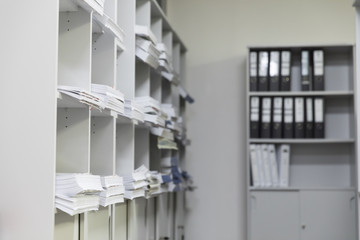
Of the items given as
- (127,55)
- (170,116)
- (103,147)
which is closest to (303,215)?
(170,116)

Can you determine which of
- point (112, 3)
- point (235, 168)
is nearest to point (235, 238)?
point (235, 168)

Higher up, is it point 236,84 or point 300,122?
point 236,84

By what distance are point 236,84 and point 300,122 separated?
782mm

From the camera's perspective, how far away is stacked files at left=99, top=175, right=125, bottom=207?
2.63 m

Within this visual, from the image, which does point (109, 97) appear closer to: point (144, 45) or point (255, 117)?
point (144, 45)

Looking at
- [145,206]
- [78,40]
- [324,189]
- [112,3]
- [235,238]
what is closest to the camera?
[78,40]

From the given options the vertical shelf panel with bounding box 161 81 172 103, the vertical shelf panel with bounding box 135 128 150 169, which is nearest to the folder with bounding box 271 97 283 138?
the vertical shelf panel with bounding box 161 81 172 103

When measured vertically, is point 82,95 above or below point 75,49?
below

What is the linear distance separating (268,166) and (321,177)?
1.75 feet

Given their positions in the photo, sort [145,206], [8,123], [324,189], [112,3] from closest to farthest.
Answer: [8,123], [112,3], [145,206], [324,189]

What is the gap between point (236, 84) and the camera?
5531mm

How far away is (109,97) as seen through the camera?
8.87 feet

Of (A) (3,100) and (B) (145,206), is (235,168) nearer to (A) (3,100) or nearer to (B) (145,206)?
(B) (145,206)

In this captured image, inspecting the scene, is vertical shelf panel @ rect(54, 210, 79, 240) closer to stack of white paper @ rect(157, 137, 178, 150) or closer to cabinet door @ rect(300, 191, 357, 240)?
stack of white paper @ rect(157, 137, 178, 150)
